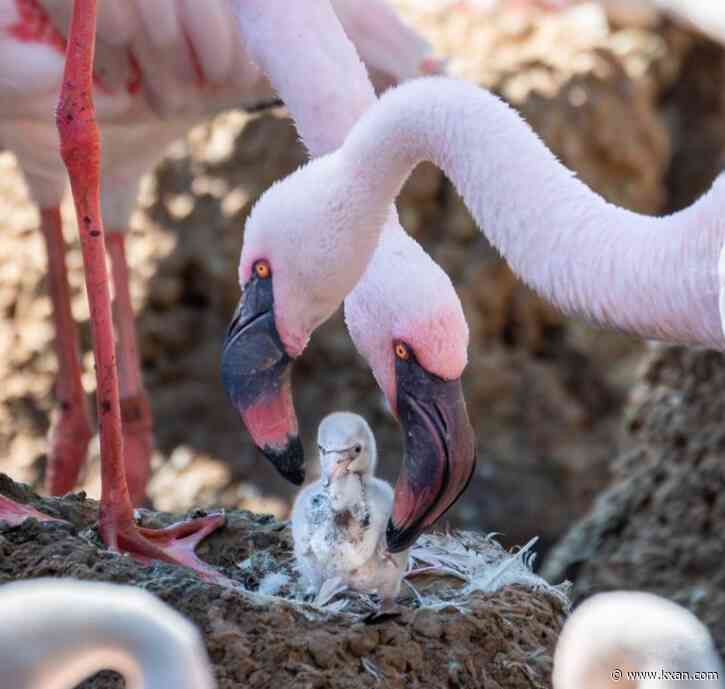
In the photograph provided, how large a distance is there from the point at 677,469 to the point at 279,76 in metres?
1.59

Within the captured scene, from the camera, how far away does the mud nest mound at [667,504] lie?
4695 mm

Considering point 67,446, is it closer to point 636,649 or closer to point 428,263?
point 428,263

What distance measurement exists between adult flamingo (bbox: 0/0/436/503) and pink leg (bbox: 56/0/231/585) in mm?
546

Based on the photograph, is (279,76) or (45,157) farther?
(45,157)

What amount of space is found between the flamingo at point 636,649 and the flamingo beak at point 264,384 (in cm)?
103

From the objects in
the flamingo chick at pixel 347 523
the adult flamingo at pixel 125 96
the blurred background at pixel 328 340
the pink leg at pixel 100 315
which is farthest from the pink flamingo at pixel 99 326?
the blurred background at pixel 328 340

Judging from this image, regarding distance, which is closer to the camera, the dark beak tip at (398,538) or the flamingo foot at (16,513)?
the dark beak tip at (398,538)

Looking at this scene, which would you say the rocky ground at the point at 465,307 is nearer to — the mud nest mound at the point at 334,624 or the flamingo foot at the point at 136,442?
the flamingo foot at the point at 136,442

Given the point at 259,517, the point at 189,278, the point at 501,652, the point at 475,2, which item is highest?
the point at 475,2

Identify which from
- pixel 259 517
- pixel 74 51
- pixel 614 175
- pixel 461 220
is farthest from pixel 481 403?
pixel 74 51

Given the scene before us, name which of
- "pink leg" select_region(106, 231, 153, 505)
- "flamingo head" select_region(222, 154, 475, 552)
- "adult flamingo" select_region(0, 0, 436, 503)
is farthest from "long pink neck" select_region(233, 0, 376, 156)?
"pink leg" select_region(106, 231, 153, 505)

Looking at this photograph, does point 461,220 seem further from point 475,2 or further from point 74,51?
point 74,51

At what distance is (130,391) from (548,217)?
2.14m

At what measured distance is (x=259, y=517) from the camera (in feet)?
13.4
